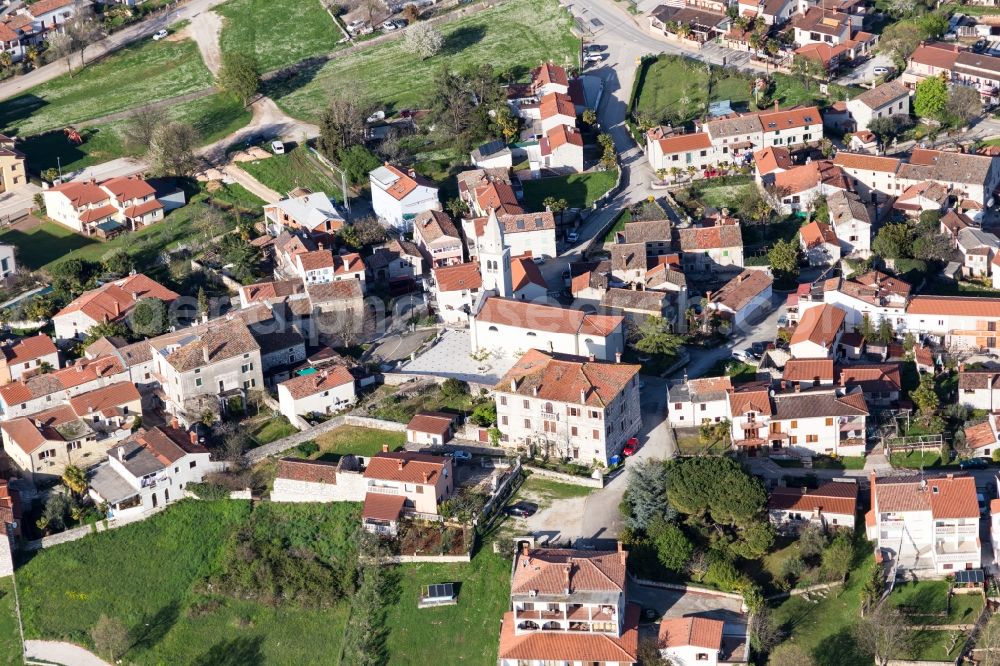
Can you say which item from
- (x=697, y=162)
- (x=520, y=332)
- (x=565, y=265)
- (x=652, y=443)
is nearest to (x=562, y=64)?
(x=697, y=162)

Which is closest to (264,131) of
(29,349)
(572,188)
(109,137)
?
(109,137)

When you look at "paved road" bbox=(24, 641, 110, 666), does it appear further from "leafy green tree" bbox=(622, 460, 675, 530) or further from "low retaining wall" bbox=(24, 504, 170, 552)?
"leafy green tree" bbox=(622, 460, 675, 530)

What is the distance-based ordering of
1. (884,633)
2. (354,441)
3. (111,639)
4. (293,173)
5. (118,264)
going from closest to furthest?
1. (884,633)
2. (111,639)
3. (354,441)
4. (118,264)
5. (293,173)

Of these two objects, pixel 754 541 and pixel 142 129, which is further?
pixel 142 129

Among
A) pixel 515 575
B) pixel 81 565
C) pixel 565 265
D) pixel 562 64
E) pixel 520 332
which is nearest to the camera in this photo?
pixel 515 575

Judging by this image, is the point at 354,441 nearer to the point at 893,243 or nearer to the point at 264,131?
the point at 893,243

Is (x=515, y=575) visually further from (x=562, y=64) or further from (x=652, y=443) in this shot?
(x=562, y=64)
